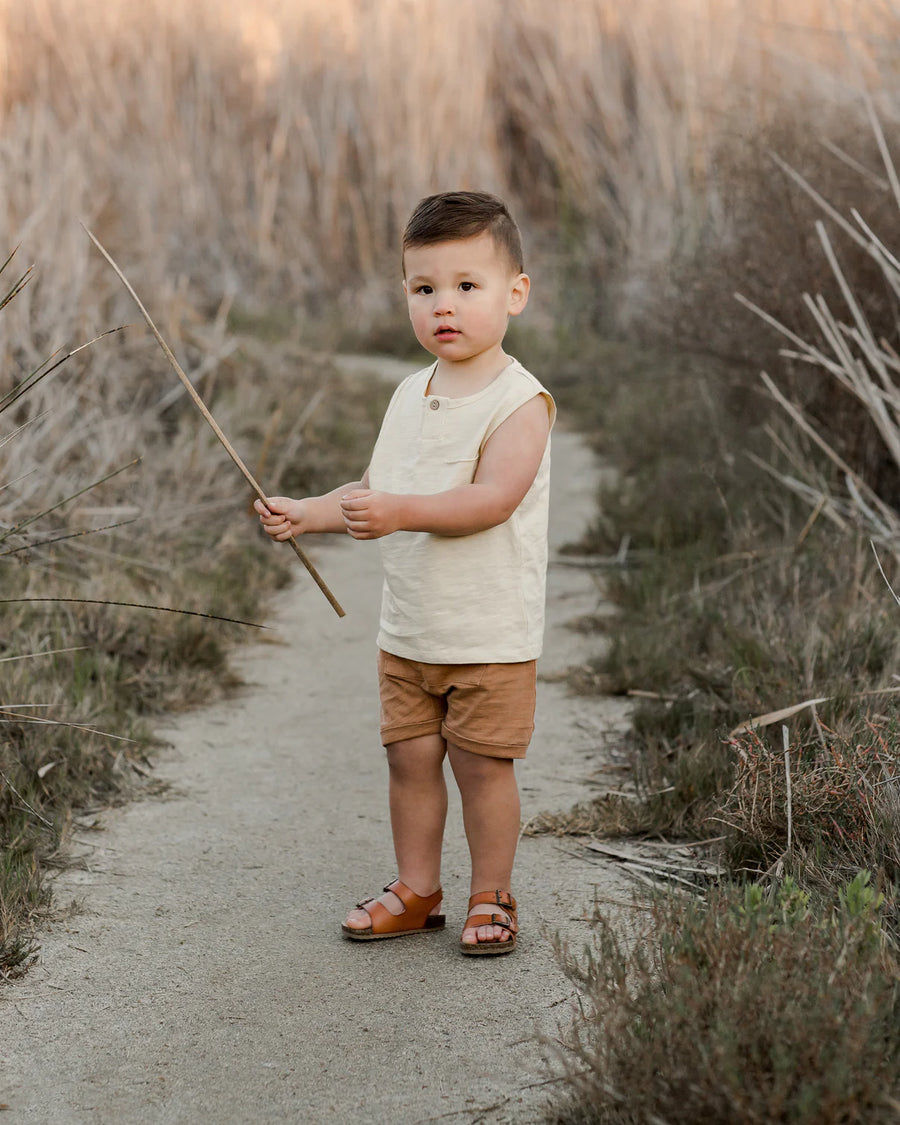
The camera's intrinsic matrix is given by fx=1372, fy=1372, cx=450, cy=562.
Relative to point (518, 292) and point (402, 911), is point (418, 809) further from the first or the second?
point (518, 292)

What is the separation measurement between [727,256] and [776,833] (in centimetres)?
284

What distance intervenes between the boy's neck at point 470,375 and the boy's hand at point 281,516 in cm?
34

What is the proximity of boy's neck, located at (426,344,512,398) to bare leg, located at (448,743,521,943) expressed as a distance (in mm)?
645

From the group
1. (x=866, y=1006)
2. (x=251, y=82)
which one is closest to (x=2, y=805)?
(x=866, y=1006)

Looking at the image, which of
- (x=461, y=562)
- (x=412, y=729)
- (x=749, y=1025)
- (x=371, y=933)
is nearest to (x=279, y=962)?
(x=371, y=933)

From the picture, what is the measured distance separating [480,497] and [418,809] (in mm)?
617

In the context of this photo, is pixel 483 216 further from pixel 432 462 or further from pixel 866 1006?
pixel 866 1006

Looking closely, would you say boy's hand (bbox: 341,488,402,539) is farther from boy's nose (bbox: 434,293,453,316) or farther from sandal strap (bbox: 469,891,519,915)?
sandal strap (bbox: 469,891,519,915)

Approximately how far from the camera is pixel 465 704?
2.46m

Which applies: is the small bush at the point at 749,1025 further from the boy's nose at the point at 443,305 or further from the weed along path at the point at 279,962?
the boy's nose at the point at 443,305

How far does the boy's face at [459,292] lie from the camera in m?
2.36

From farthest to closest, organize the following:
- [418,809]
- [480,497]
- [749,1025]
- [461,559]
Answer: [418,809] → [461,559] → [480,497] → [749,1025]

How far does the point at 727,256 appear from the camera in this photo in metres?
4.85

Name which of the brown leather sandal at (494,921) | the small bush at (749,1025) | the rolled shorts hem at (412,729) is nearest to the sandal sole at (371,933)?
the brown leather sandal at (494,921)
